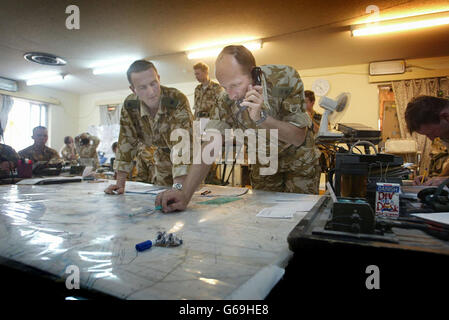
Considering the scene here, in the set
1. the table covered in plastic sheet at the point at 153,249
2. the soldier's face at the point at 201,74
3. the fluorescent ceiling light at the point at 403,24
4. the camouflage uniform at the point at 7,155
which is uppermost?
the fluorescent ceiling light at the point at 403,24

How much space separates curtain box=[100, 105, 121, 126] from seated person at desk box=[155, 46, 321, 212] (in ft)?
24.9

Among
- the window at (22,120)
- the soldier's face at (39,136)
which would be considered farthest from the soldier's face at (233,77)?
the window at (22,120)

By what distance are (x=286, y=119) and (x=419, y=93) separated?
5292 mm

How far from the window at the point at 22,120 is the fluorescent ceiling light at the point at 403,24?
8522mm

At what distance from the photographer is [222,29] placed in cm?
406

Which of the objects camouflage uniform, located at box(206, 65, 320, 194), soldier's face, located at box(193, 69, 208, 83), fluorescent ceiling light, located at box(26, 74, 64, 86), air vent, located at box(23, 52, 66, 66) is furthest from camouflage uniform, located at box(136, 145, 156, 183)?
fluorescent ceiling light, located at box(26, 74, 64, 86)

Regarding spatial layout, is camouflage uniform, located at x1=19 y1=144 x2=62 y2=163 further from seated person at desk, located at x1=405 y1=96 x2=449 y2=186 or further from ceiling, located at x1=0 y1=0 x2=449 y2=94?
seated person at desk, located at x1=405 y1=96 x2=449 y2=186

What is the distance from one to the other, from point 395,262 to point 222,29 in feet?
13.9

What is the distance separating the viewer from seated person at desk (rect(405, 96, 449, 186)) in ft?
6.20

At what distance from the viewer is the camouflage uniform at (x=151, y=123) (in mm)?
1661

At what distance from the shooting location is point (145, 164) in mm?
2137

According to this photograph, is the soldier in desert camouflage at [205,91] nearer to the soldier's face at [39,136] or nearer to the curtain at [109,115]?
the soldier's face at [39,136]

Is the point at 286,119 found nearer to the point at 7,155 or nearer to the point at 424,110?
the point at 424,110
